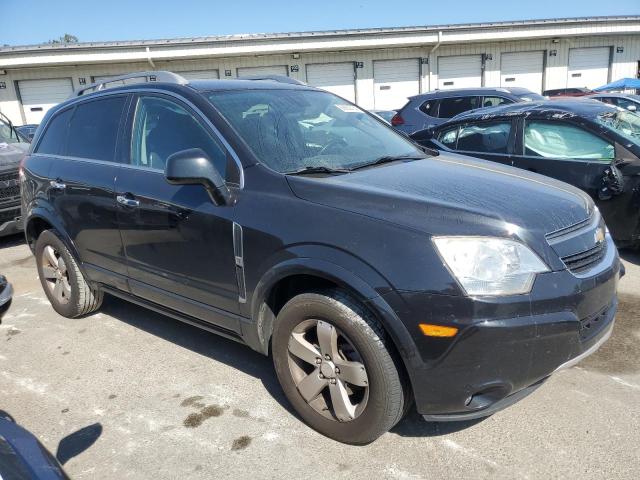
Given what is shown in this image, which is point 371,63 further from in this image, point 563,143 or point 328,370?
point 328,370

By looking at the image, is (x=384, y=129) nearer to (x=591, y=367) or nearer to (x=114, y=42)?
(x=591, y=367)

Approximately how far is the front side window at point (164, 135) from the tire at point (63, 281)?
4.26 feet

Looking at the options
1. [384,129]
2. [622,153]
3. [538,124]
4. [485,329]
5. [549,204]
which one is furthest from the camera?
[538,124]

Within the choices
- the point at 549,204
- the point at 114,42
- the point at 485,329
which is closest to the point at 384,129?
the point at 549,204

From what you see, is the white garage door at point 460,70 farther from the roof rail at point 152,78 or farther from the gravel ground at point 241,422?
the gravel ground at point 241,422

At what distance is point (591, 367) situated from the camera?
327 cm

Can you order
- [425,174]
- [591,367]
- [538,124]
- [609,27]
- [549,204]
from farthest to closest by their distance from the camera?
[609,27] → [538,124] → [591,367] → [425,174] → [549,204]

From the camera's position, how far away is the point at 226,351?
372 centimetres

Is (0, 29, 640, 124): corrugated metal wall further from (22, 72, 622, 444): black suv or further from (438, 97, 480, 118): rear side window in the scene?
(22, 72, 622, 444): black suv

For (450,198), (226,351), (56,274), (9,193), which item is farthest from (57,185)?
(9,193)

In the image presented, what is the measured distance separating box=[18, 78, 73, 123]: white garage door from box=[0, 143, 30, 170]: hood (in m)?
20.4

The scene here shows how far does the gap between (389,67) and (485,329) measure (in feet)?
88.5

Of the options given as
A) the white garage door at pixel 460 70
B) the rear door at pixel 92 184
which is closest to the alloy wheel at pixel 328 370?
the rear door at pixel 92 184

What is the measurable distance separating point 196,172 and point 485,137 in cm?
411
